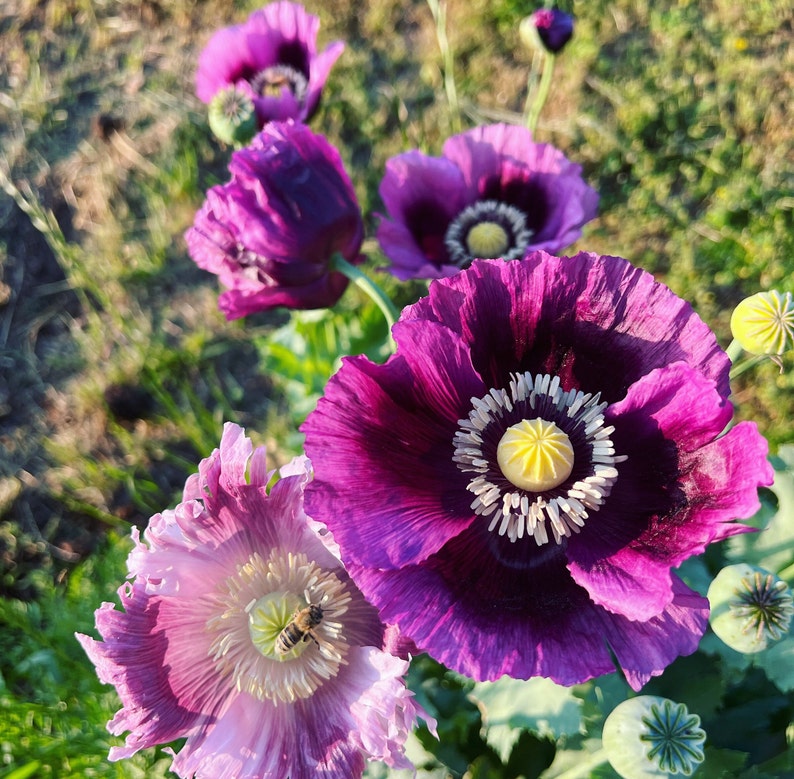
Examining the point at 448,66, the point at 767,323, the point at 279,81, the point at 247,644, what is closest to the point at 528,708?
the point at 247,644

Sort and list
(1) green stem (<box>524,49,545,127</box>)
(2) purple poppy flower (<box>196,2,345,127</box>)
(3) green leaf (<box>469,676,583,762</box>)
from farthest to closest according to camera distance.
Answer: (1) green stem (<box>524,49,545,127</box>), (2) purple poppy flower (<box>196,2,345,127</box>), (3) green leaf (<box>469,676,583,762</box>)

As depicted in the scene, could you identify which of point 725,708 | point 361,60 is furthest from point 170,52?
point 725,708

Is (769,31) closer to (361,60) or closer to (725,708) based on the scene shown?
(361,60)

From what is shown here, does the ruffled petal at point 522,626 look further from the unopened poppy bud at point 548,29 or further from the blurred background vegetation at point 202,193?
the unopened poppy bud at point 548,29

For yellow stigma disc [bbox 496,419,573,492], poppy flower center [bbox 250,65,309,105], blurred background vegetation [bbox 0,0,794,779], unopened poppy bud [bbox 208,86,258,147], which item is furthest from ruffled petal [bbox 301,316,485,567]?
poppy flower center [bbox 250,65,309,105]

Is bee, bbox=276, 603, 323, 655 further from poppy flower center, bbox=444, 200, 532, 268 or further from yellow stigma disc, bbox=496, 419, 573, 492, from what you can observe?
poppy flower center, bbox=444, 200, 532, 268

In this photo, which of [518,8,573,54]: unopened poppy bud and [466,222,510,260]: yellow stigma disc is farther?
[518,8,573,54]: unopened poppy bud

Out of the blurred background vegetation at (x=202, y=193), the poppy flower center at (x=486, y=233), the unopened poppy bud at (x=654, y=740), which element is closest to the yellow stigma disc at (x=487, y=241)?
the poppy flower center at (x=486, y=233)
